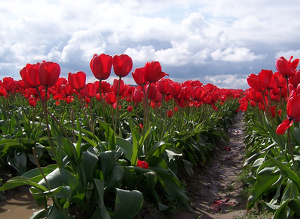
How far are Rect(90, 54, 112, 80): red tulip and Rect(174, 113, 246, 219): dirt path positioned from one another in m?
1.61

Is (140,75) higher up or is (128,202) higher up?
(140,75)

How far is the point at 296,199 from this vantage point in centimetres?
196

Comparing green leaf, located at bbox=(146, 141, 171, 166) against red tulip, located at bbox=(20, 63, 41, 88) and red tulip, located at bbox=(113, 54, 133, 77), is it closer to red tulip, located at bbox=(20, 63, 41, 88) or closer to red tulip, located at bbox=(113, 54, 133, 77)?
red tulip, located at bbox=(113, 54, 133, 77)

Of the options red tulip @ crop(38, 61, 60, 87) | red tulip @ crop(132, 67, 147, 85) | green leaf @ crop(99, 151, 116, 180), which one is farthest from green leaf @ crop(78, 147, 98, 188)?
red tulip @ crop(132, 67, 147, 85)

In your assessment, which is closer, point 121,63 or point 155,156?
point 121,63

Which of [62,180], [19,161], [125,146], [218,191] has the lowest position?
[218,191]

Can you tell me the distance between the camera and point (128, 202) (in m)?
1.83

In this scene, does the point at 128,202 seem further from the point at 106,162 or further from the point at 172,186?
the point at 172,186

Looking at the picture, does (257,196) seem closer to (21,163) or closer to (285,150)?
(285,150)

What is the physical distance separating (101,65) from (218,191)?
2.56m

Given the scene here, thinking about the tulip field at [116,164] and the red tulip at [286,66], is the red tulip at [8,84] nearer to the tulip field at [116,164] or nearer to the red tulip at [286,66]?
the tulip field at [116,164]

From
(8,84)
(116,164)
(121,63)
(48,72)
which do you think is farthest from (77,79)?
(8,84)

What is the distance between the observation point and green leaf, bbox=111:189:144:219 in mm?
1803

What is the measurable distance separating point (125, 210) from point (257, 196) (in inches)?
53.5
